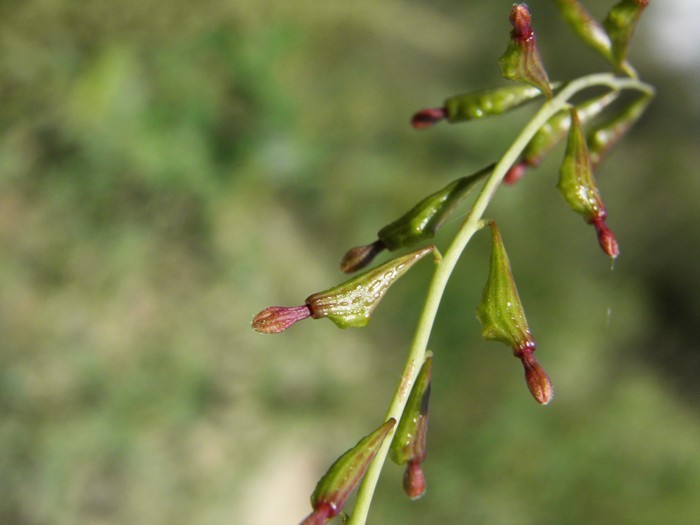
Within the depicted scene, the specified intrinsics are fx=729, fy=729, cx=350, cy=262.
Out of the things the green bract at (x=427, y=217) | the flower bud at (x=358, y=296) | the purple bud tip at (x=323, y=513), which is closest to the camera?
the purple bud tip at (x=323, y=513)

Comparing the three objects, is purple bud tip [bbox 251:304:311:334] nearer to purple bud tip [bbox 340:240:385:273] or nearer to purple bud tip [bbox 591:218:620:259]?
purple bud tip [bbox 340:240:385:273]

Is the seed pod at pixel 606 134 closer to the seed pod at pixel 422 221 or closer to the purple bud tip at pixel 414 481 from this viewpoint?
the seed pod at pixel 422 221

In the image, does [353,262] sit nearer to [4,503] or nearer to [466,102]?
[466,102]

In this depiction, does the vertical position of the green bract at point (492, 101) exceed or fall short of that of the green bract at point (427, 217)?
it exceeds it

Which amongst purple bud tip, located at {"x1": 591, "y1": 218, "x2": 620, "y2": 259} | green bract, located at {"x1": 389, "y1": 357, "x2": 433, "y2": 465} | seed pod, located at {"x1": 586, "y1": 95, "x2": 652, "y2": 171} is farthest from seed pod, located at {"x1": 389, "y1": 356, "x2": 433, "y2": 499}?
seed pod, located at {"x1": 586, "y1": 95, "x2": 652, "y2": 171}

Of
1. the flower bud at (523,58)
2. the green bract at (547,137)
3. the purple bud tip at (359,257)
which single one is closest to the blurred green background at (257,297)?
the purple bud tip at (359,257)

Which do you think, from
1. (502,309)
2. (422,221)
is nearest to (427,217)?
(422,221)
